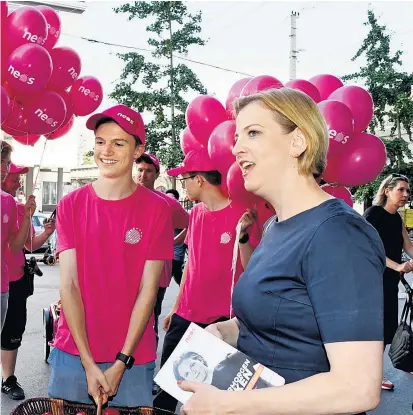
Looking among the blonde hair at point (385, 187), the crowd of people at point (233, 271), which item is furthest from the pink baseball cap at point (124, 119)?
the blonde hair at point (385, 187)

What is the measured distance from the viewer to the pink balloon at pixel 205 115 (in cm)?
359

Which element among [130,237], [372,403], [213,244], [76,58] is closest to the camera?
[372,403]

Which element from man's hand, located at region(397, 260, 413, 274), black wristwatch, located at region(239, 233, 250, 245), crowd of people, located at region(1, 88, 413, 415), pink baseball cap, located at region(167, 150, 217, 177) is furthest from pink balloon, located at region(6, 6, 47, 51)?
man's hand, located at region(397, 260, 413, 274)

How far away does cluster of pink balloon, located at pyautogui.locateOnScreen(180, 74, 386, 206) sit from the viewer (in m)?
3.13

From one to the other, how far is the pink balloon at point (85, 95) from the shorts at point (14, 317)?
1.64 meters

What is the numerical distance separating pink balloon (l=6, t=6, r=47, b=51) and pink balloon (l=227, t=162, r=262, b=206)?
1.82 meters

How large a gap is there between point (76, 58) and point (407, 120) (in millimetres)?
20423

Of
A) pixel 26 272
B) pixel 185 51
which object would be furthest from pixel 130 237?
pixel 185 51

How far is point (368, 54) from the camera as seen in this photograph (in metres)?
23.6

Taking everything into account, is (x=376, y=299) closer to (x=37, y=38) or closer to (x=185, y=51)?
(x=37, y=38)

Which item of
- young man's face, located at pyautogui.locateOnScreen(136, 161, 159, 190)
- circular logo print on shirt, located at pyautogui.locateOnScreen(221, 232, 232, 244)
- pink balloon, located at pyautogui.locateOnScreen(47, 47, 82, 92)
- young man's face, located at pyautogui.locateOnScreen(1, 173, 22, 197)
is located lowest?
circular logo print on shirt, located at pyautogui.locateOnScreen(221, 232, 232, 244)

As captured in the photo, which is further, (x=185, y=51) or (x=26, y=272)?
(x=185, y=51)

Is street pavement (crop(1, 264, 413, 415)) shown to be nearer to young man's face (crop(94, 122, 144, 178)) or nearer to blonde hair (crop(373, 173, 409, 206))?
blonde hair (crop(373, 173, 409, 206))

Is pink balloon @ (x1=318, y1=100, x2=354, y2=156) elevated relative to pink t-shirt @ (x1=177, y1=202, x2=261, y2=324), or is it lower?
elevated
